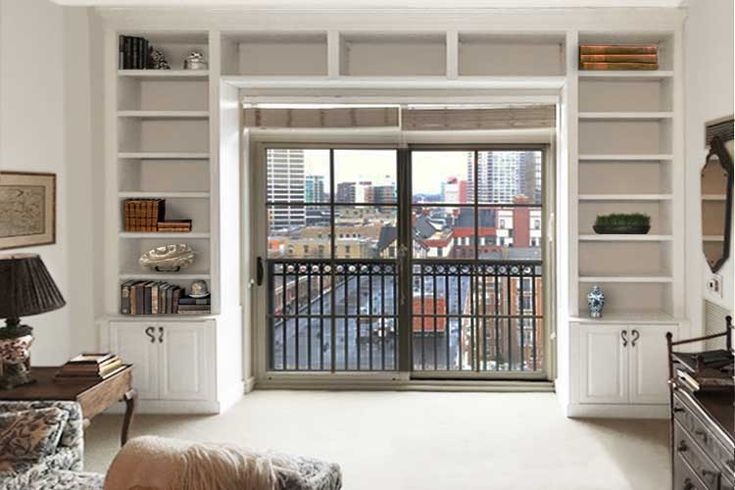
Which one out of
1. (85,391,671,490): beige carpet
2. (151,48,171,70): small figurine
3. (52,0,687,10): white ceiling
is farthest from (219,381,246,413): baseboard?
(52,0,687,10): white ceiling

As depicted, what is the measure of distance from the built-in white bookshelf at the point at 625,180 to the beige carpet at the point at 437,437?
3.02 feet

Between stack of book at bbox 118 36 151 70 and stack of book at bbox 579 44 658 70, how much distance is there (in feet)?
10.2

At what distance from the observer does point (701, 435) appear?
2.82m

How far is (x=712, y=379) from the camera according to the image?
9.68ft

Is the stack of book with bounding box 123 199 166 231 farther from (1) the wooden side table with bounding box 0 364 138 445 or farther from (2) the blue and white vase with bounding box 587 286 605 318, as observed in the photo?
(2) the blue and white vase with bounding box 587 286 605 318

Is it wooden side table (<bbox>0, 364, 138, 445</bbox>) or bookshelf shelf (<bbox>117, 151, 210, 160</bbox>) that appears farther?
bookshelf shelf (<bbox>117, 151, 210, 160</bbox>)

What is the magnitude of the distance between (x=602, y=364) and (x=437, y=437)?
1294 mm

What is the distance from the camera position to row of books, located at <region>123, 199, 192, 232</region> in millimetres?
5203

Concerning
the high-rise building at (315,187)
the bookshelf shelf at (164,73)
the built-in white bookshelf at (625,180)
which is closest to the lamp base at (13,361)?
the bookshelf shelf at (164,73)

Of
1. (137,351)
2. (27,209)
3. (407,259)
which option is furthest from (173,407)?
(407,259)

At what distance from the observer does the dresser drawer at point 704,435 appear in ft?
8.12

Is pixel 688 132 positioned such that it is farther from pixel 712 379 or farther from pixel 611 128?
pixel 712 379

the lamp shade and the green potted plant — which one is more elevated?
the green potted plant

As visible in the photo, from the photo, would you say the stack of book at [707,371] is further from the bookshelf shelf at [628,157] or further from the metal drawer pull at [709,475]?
the bookshelf shelf at [628,157]
